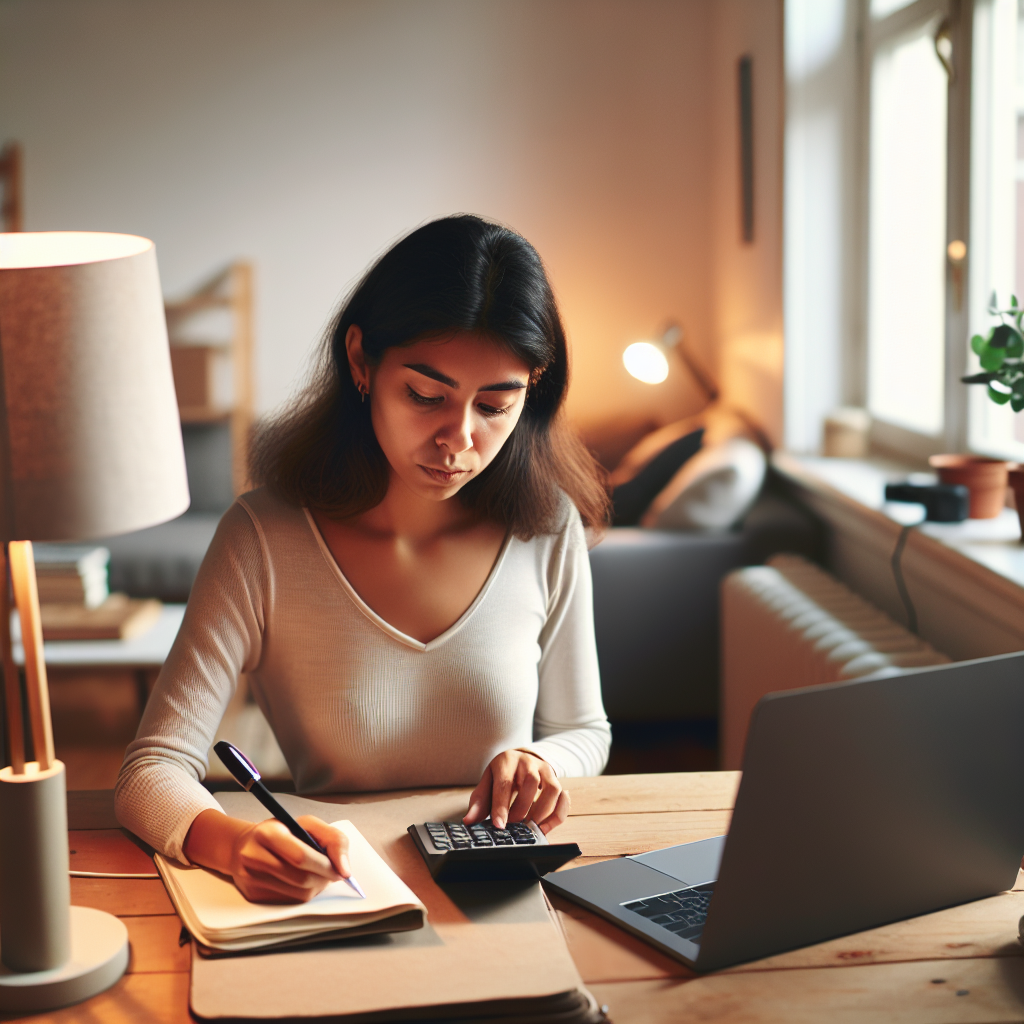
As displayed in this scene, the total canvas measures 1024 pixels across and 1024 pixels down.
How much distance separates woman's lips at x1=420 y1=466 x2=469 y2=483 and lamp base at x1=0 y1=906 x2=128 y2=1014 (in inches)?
21.1

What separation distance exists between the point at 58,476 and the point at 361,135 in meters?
3.60

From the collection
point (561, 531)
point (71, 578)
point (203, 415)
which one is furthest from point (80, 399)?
point (203, 415)

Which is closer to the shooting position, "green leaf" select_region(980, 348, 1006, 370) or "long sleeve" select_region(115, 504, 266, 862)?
"long sleeve" select_region(115, 504, 266, 862)

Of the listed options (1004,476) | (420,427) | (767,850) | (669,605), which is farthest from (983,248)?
(767,850)

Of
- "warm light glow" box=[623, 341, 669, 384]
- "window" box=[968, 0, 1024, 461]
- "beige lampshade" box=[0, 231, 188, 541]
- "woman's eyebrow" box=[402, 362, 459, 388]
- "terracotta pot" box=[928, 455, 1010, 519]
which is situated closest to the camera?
"beige lampshade" box=[0, 231, 188, 541]

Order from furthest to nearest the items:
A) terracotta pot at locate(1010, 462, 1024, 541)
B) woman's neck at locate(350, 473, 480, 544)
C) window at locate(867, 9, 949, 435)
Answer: window at locate(867, 9, 949, 435)
terracotta pot at locate(1010, 462, 1024, 541)
woman's neck at locate(350, 473, 480, 544)

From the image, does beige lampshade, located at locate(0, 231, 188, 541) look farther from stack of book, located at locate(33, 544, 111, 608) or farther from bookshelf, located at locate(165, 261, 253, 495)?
bookshelf, located at locate(165, 261, 253, 495)

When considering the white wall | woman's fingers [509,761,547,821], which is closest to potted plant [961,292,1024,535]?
woman's fingers [509,761,547,821]

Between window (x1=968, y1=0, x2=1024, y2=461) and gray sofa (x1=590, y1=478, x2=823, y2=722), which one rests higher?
window (x1=968, y1=0, x2=1024, y2=461)

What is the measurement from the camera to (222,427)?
152 inches

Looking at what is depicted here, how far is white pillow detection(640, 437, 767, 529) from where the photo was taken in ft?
9.10

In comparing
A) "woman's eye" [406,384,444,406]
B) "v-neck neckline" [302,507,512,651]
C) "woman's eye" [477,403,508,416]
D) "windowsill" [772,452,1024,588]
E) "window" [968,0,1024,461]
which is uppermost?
"window" [968,0,1024,461]

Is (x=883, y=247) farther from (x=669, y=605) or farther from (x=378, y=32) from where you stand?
(x=378, y=32)

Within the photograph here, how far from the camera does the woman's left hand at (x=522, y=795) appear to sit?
3.13 feet
